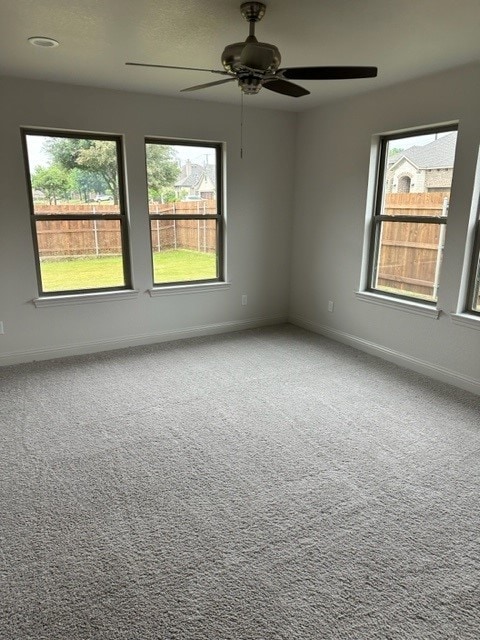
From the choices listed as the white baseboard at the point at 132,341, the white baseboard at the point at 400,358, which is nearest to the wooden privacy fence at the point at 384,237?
the white baseboard at the point at 400,358

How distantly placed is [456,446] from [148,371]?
2516mm

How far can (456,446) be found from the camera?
264 centimetres

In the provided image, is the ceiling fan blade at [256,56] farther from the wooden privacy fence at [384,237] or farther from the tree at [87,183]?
the tree at [87,183]

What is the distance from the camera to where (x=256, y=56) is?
2.13 meters

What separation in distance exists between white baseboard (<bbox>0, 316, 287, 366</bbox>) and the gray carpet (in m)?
0.39

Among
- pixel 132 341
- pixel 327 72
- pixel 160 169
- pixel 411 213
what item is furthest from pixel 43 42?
pixel 411 213

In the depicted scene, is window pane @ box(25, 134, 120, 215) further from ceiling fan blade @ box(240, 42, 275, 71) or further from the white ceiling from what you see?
ceiling fan blade @ box(240, 42, 275, 71)

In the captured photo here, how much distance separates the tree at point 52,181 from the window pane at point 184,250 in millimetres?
882

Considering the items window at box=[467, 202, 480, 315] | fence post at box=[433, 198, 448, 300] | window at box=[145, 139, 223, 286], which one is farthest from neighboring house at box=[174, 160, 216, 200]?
window at box=[467, 202, 480, 315]

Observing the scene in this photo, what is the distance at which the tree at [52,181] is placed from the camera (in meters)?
3.83

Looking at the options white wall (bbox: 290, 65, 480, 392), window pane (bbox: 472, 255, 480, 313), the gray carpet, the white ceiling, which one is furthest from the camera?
window pane (bbox: 472, 255, 480, 313)

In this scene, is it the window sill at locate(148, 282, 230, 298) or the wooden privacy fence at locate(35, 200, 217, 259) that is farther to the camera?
the window sill at locate(148, 282, 230, 298)

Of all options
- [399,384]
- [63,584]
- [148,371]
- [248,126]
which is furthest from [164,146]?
[63,584]

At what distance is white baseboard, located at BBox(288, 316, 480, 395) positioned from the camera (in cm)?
348
